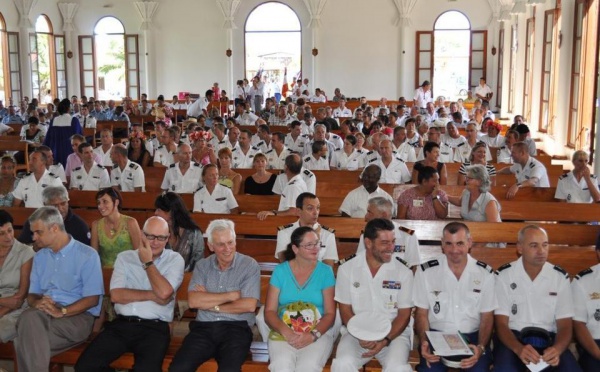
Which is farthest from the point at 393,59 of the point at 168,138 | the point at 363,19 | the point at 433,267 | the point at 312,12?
the point at 433,267

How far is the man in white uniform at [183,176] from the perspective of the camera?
26.8 feet

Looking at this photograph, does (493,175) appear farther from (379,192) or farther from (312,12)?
(312,12)

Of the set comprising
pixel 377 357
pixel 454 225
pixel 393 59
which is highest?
pixel 393 59

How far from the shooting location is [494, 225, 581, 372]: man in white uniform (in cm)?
418

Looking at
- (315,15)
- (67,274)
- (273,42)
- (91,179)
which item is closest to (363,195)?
(67,274)

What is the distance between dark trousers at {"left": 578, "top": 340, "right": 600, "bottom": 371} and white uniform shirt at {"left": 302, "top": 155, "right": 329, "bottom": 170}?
5.56 m

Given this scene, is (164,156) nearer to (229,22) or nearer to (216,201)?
(216,201)

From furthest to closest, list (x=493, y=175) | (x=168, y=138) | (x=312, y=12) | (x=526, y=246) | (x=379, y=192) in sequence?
(x=312, y=12)
(x=168, y=138)
(x=493, y=175)
(x=379, y=192)
(x=526, y=246)

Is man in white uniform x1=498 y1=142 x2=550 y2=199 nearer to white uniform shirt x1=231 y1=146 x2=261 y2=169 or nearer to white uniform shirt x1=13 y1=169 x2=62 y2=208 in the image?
white uniform shirt x1=231 y1=146 x2=261 y2=169

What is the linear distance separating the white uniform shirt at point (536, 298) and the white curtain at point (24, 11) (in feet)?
63.7

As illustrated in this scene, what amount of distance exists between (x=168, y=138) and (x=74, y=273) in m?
5.61

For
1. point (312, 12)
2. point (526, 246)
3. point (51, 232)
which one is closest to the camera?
point (526, 246)

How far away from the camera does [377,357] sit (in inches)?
172

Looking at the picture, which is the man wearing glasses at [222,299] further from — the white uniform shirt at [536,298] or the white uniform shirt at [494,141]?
the white uniform shirt at [494,141]
